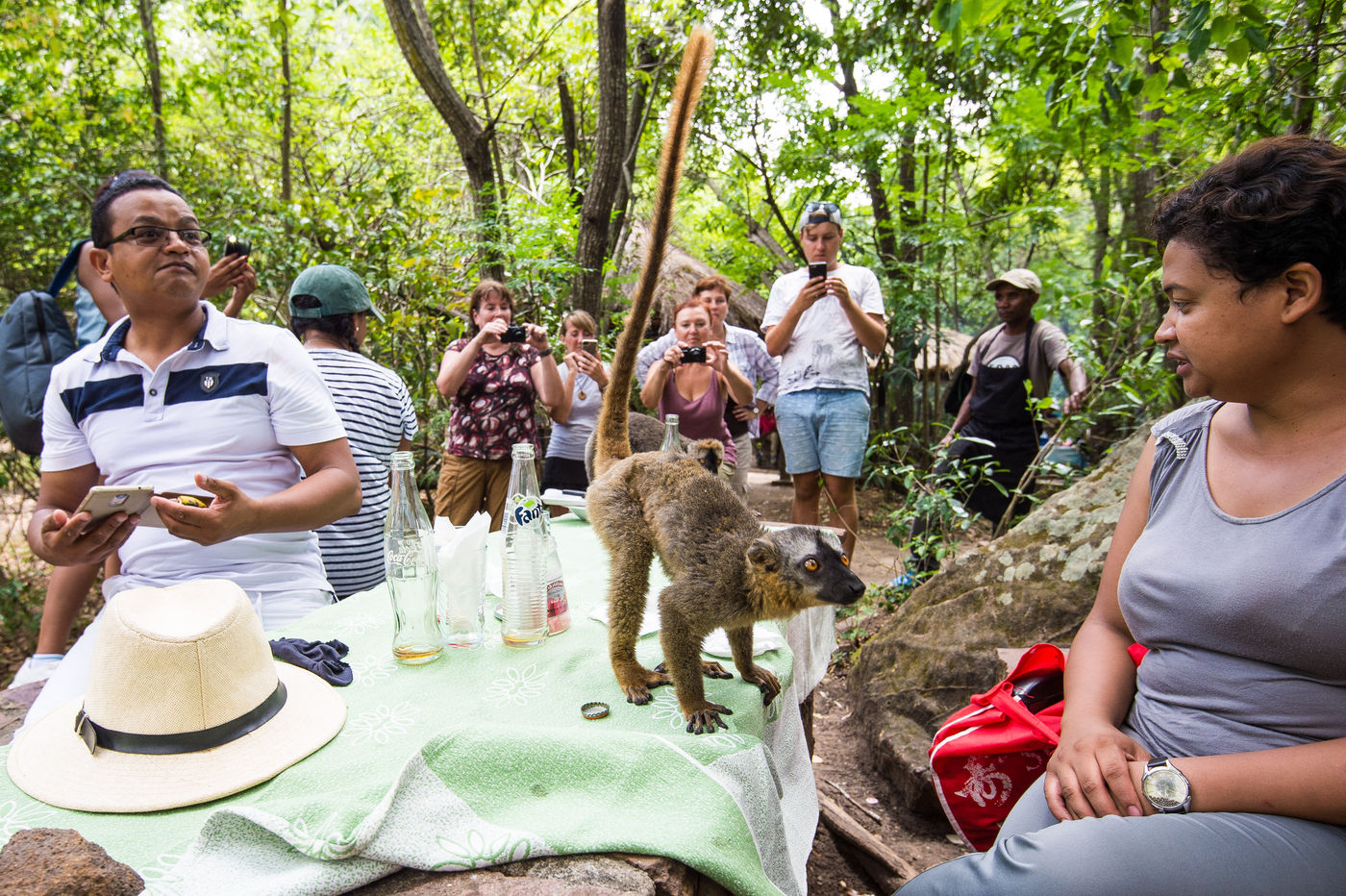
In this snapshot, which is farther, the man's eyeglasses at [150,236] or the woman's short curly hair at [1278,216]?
the man's eyeglasses at [150,236]

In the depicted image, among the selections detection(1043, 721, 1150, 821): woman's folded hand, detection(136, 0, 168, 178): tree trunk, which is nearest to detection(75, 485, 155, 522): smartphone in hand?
detection(1043, 721, 1150, 821): woman's folded hand

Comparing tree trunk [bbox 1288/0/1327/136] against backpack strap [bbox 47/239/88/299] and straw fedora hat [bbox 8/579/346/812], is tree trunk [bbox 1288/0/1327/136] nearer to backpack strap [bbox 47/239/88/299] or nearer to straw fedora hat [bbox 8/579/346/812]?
straw fedora hat [bbox 8/579/346/812]

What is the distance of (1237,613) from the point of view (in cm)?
142

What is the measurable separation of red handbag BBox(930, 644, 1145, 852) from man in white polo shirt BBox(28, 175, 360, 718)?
195 cm

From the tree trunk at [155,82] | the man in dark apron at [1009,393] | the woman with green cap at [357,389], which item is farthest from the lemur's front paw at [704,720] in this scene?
the tree trunk at [155,82]

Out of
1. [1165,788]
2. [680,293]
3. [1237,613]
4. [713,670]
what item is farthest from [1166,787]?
[680,293]

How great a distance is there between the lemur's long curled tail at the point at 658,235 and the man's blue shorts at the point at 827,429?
254 cm

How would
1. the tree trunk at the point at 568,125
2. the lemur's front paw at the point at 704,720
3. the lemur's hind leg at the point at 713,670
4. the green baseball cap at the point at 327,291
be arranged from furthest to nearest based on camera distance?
the tree trunk at the point at 568,125, the green baseball cap at the point at 327,291, the lemur's hind leg at the point at 713,670, the lemur's front paw at the point at 704,720

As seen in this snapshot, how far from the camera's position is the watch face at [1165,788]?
55.1 inches

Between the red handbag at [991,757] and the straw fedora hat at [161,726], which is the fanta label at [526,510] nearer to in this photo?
the straw fedora hat at [161,726]

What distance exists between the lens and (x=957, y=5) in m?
2.31

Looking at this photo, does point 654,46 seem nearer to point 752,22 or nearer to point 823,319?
point 752,22

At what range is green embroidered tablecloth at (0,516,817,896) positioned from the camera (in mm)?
1176

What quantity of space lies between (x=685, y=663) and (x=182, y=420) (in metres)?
1.77
